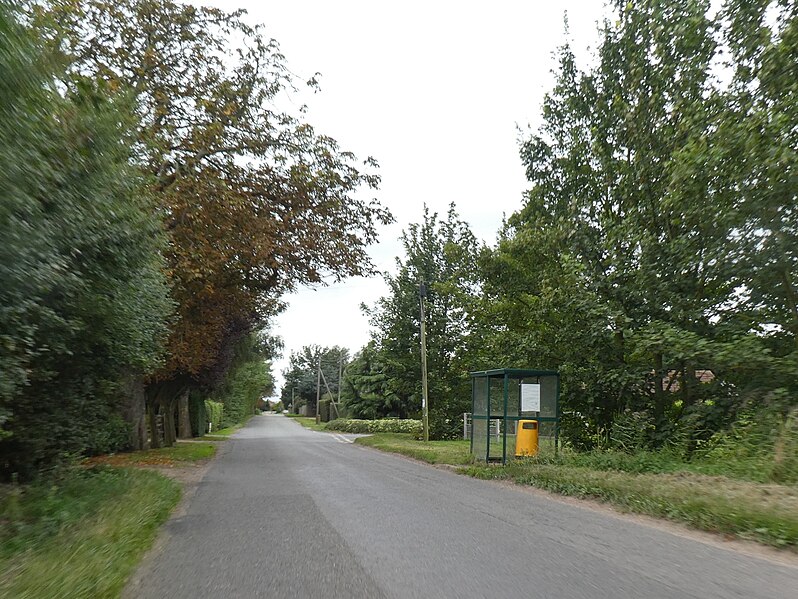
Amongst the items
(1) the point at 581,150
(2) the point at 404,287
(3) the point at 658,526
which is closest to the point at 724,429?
(3) the point at 658,526

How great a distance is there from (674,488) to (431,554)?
4.76 metres

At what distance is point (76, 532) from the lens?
6.45 meters

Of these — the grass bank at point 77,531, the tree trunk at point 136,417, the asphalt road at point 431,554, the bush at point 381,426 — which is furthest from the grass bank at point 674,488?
the bush at point 381,426

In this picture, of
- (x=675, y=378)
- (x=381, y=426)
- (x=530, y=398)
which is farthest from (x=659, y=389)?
(x=381, y=426)

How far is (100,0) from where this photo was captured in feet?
49.2

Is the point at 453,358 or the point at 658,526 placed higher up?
the point at 453,358

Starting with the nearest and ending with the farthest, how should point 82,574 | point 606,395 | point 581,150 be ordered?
point 82,574
point 606,395
point 581,150

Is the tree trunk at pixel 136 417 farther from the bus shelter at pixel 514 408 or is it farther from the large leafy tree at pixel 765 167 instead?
the large leafy tree at pixel 765 167

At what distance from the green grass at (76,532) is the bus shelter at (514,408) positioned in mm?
8111

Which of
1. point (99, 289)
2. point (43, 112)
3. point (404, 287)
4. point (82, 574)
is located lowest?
point (82, 574)

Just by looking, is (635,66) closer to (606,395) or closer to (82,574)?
(606,395)

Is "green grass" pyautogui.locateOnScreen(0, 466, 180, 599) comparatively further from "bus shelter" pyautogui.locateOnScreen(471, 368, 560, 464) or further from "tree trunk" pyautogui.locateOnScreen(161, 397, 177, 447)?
"tree trunk" pyautogui.locateOnScreen(161, 397, 177, 447)

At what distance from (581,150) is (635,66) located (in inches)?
102

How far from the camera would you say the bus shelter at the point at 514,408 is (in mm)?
15430
